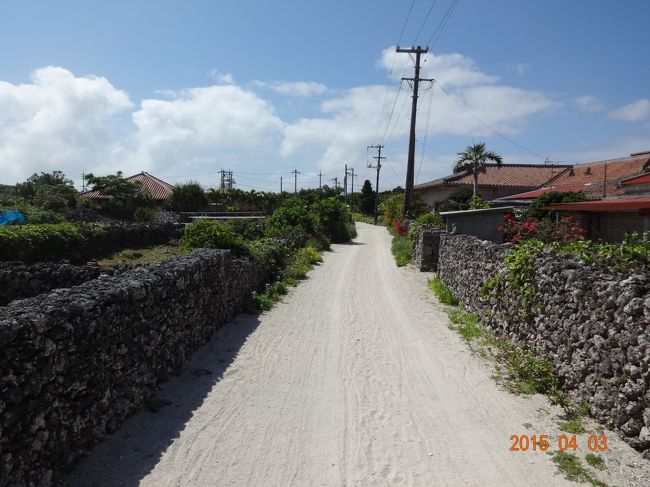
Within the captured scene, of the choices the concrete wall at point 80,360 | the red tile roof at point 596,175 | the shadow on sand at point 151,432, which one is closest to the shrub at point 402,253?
the red tile roof at point 596,175

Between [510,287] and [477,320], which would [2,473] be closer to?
[510,287]

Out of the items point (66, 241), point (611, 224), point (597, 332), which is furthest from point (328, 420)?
point (66, 241)

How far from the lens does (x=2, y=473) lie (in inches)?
136

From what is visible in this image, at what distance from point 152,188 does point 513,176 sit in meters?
34.5

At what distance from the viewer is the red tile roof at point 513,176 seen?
39844 mm

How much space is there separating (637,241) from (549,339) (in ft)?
5.81

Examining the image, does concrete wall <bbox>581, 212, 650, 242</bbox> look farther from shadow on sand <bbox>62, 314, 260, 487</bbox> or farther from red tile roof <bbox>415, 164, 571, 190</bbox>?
red tile roof <bbox>415, 164, 571, 190</bbox>

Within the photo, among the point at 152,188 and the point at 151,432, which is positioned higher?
the point at 152,188

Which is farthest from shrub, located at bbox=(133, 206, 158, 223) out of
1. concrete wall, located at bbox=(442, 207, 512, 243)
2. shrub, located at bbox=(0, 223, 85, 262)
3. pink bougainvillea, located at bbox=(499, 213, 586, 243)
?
pink bougainvillea, located at bbox=(499, 213, 586, 243)

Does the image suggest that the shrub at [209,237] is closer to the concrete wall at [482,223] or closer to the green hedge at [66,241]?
the concrete wall at [482,223]

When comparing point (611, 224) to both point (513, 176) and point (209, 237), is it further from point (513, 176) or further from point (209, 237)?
point (513, 176)

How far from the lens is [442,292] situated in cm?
1357
